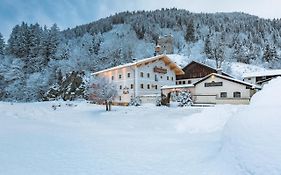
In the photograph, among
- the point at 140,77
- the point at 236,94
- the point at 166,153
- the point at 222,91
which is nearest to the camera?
the point at 166,153

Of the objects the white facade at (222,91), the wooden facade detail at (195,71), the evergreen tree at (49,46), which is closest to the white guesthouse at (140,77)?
the wooden facade detail at (195,71)

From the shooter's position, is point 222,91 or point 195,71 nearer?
point 222,91

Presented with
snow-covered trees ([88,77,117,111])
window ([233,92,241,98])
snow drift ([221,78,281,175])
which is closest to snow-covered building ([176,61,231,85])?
window ([233,92,241,98])

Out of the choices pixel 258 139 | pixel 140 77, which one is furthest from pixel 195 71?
pixel 258 139

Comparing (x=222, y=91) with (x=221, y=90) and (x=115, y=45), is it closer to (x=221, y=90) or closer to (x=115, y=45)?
(x=221, y=90)

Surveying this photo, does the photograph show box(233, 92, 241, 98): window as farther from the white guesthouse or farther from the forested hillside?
the forested hillside

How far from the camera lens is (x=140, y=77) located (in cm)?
4741

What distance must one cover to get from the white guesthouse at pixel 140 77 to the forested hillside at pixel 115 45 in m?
18.4

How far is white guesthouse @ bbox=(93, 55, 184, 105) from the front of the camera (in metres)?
46.8

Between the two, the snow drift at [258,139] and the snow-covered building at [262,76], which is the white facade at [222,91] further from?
the snow drift at [258,139]

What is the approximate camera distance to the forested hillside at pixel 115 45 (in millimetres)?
70075

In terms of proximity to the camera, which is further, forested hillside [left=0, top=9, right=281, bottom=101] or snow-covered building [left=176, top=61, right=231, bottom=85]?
forested hillside [left=0, top=9, right=281, bottom=101]

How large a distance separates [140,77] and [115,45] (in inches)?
2818

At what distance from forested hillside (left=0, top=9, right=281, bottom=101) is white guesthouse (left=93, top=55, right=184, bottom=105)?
1845cm
